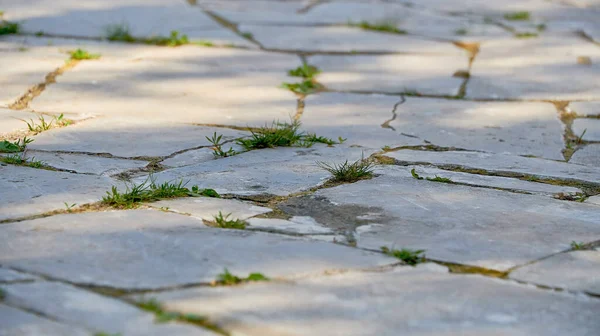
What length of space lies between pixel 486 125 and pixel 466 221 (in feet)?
3.44

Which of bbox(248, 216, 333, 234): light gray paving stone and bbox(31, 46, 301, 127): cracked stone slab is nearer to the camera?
bbox(248, 216, 333, 234): light gray paving stone

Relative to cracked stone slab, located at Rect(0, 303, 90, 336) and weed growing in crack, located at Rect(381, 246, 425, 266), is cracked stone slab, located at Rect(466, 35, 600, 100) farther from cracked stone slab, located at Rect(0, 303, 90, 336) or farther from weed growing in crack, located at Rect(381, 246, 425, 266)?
cracked stone slab, located at Rect(0, 303, 90, 336)

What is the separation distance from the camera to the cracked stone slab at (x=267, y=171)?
6.73 ft

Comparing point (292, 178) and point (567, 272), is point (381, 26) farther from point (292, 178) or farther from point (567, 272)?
point (567, 272)

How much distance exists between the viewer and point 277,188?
6.72 ft

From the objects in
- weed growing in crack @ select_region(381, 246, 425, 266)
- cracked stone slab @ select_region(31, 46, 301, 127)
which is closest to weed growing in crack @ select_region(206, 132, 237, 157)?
cracked stone slab @ select_region(31, 46, 301, 127)

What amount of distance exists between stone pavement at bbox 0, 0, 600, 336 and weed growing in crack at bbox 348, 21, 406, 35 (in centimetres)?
1

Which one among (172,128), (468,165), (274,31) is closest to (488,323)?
(468,165)

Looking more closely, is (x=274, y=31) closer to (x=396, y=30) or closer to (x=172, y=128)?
(x=396, y=30)

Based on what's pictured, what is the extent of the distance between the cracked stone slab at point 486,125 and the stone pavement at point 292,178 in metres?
0.01

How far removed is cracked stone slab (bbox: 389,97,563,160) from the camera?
2605 millimetres

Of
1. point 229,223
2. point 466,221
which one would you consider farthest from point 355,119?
point 229,223

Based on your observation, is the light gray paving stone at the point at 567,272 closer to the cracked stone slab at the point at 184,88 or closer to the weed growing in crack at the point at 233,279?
the weed growing in crack at the point at 233,279

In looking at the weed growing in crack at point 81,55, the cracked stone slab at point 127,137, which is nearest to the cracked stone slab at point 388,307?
the cracked stone slab at point 127,137
